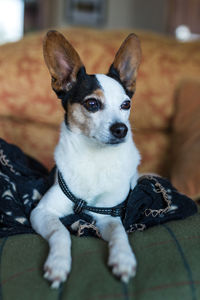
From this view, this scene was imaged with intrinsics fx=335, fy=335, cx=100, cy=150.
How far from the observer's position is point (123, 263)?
0.90 metres

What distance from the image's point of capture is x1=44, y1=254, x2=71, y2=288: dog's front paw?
884 millimetres

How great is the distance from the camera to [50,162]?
7.04 ft

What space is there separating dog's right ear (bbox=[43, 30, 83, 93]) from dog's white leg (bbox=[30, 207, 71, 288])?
485 mm

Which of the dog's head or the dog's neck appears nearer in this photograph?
the dog's head

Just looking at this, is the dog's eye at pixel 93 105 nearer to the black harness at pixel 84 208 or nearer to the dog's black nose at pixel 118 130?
the dog's black nose at pixel 118 130

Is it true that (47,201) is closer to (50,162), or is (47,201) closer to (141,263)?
(141,263)

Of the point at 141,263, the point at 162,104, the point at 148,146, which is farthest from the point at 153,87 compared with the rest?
the point at 141,263

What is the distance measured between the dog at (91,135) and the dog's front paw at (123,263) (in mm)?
196

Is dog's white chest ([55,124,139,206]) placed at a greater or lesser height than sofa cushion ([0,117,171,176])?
greater

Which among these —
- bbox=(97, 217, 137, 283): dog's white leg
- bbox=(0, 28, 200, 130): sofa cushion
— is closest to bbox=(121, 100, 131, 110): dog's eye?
bbox=(97, 217, 137, 283): dog's white leg

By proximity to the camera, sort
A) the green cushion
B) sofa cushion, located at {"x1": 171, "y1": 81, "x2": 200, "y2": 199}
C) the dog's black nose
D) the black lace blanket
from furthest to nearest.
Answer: sofa cushion, located at {"x1": 171, "y1": 81, "x2": 200, "y2": 199} < the black lace blanket < the dog's black nose < the green cushion

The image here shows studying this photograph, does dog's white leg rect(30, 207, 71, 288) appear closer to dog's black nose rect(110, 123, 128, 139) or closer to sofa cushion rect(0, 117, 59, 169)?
dog's black nose rect(110, 123, 128, 139)

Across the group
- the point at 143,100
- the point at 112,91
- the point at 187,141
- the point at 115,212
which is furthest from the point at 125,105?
the point at 143,100

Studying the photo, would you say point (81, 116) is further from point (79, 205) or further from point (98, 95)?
point (79, 205)
